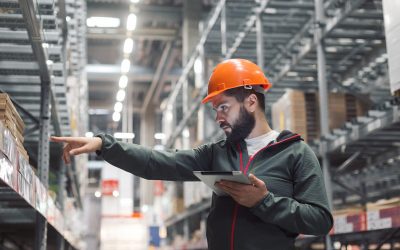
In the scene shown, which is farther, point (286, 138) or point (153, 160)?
point (153, 160)

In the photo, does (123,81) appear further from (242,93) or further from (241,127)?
(241,127)

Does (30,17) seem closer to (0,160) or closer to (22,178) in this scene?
(22,178)

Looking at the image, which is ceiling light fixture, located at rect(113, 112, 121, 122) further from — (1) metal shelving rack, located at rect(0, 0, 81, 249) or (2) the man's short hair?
(2) the man's short hair

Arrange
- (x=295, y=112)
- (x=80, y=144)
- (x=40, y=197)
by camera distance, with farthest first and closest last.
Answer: (x=295, y=112), (x=40, y=197), (x=80, y=144)

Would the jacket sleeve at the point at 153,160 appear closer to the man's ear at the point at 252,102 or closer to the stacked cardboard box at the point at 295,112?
the man's ear at the point at 252,102

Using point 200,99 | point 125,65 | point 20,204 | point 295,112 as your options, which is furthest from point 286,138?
point 125,65

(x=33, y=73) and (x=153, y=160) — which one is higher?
(x=33, y=73)

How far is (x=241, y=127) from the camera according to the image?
2.83 meters

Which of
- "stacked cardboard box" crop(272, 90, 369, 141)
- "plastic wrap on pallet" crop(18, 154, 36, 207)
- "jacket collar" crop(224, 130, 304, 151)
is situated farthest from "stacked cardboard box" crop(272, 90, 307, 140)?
"jacket collar" crop(224, 130, 304, 151)

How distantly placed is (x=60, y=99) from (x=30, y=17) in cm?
302

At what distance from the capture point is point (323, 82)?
23.0 feet

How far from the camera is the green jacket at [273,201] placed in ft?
8.30

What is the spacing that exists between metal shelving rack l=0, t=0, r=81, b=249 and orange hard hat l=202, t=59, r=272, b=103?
146cm

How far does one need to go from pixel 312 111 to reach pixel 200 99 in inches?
192
